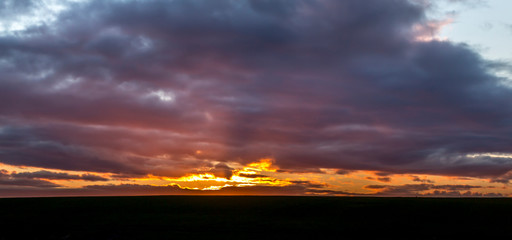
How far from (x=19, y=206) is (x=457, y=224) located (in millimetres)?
84989

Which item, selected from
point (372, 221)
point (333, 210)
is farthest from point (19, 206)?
point (372, 221)

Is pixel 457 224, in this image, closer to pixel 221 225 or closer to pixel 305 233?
pixel 305 233

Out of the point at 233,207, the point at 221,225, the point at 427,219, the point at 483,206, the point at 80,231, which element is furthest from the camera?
the point at 233,207

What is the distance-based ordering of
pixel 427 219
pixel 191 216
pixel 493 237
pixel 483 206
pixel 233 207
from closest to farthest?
pixel 493 237 < pixel 427 219 < pixel 191 216 < pixel 483 206 < pixel 233 207

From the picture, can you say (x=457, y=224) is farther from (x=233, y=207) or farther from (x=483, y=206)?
(x=233, y=207)

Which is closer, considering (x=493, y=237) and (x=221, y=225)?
(x=493, y=237)

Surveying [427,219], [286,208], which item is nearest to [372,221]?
[427,219]

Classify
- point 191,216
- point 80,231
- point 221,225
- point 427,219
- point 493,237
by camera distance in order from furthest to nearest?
point 191,216 < point 427,219 < point 221,225 < point 80,231 < point 493,237

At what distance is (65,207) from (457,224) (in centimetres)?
7239

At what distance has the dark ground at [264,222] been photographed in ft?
169

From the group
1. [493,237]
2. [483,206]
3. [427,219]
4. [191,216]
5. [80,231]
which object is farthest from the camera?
[483,206]

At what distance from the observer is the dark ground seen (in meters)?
51.5

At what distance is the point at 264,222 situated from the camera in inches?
2427

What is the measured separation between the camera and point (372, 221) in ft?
202
